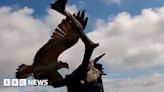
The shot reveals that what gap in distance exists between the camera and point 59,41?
1553 centimetres

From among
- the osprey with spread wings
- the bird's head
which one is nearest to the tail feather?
the osprey with spread wings

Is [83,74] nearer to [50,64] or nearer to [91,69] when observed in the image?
[91,69]

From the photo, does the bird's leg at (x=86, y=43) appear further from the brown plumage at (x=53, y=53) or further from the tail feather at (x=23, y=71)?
the tail feather at (x=23, y=71)

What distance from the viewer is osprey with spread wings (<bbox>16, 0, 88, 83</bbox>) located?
15.3 metres

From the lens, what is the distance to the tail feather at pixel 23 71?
1530cm

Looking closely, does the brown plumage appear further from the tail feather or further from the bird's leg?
the bird's leg

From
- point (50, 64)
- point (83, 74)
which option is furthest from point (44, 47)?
point (83, 74)

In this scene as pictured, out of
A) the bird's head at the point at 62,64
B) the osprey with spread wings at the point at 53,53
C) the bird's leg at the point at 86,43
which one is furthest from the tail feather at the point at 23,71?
the bird's leg at the point at 86,43

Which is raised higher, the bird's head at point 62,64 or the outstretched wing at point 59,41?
the outstretched wing at point 59,41

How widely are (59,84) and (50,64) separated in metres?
0.83

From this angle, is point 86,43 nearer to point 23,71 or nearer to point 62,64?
point 62,64

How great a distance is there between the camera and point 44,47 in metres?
15.5

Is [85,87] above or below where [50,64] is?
below

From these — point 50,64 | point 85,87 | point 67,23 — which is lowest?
point 85,87
